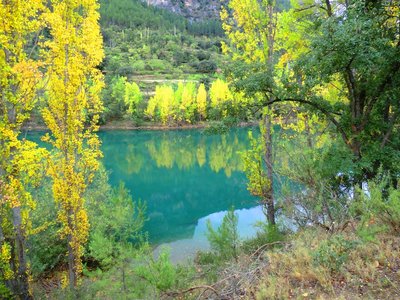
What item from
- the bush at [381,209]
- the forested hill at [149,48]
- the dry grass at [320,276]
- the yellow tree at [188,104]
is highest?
the forested hill at [149,48]

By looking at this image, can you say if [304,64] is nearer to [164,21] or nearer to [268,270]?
[268,270]

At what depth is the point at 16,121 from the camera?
22.6 ft

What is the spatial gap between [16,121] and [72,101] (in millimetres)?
1338

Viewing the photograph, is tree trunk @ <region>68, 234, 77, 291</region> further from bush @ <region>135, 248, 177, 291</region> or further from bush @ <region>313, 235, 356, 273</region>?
bush @ <region>313, 235, 356, 273</region>

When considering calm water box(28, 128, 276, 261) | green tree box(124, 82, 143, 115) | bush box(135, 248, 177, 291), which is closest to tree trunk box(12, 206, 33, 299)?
bush box(135, 248, 177, 291)

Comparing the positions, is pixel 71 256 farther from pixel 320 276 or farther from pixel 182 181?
pixel 182 181

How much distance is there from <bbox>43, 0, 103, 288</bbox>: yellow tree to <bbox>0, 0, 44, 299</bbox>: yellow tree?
1.84 ft

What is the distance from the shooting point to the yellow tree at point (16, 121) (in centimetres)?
645

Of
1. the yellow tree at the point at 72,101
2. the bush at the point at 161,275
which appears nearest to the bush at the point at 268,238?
the bush at the point at 161,275

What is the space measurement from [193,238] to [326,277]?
13.6 meters

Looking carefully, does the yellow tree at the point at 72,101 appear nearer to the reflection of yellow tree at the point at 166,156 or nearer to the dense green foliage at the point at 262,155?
the dense green foliage at the point at 262,155

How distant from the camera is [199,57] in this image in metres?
97.9

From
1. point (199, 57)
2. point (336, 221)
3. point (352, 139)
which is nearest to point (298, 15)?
point (352, 139)

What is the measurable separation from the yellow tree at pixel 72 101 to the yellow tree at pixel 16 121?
0.56 m
